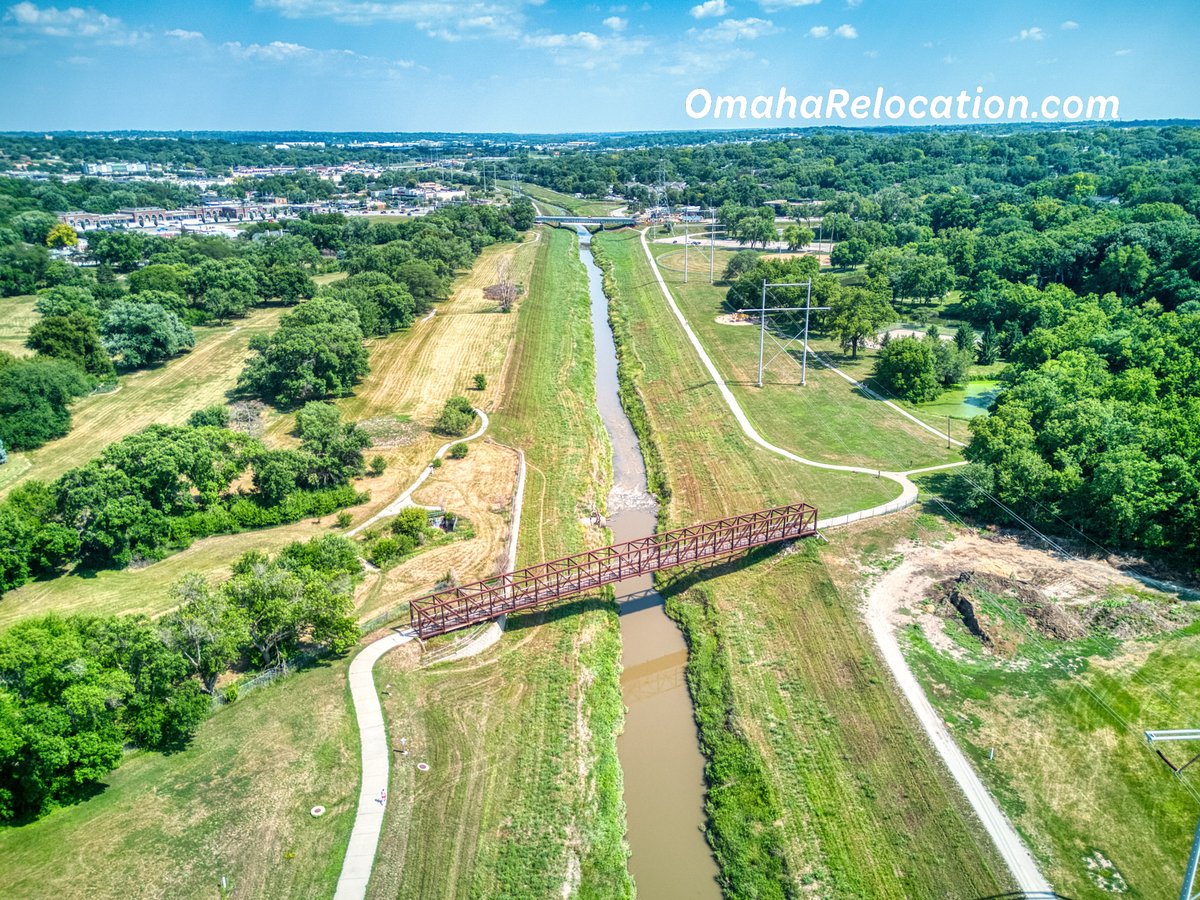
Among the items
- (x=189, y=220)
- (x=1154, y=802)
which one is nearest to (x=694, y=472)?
(x=1154, y=802)

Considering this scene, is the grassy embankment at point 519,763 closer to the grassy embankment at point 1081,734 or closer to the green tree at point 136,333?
the grassy embankment at point 1081,734

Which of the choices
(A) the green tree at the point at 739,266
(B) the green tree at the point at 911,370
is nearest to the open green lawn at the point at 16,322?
(B) the green tree at the point at 911,370

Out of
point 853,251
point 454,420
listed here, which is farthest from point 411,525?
point 853,251

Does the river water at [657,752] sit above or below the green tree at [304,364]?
below

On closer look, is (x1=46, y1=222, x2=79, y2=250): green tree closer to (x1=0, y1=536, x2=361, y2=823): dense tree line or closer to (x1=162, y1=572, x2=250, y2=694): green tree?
(x1=0, y1=536, x2=361, y2=823): dense tree line

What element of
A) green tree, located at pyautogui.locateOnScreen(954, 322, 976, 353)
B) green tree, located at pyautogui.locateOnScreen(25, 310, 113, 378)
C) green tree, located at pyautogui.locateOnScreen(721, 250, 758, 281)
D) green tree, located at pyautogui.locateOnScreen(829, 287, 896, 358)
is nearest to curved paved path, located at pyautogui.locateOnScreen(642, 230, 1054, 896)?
green tree, located at pyautogui.locateOnScreen(829, 287, 896, 358)
